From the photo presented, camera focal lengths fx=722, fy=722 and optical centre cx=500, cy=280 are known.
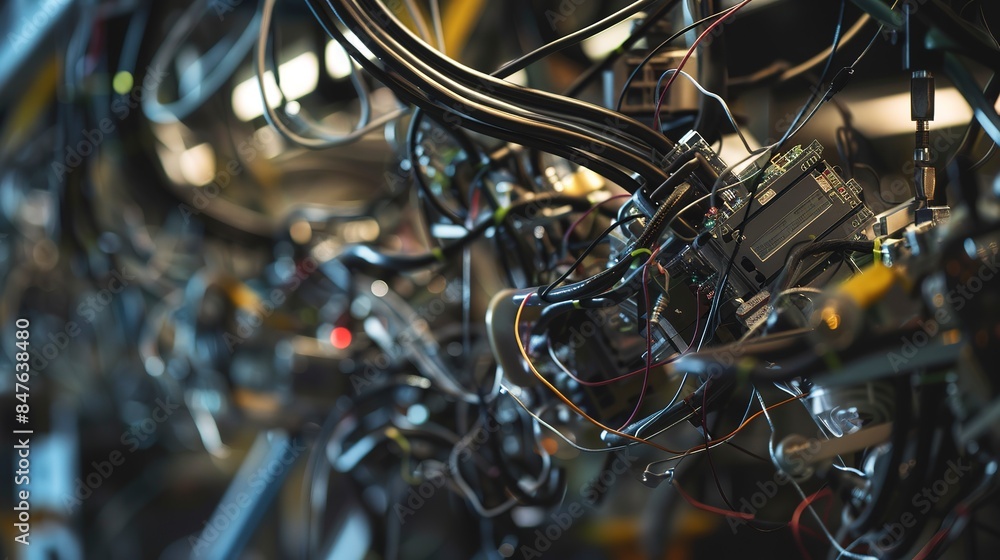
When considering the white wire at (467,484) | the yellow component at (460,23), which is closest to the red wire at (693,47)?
the white wire at (467,484)

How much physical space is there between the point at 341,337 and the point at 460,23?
1.75 ft

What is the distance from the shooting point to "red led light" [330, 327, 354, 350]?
1186 millimetres

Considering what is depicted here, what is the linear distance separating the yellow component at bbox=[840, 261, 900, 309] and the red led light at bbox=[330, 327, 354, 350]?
89 centimetres

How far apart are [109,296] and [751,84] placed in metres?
1.39

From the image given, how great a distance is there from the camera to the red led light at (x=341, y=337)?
1.19 meters

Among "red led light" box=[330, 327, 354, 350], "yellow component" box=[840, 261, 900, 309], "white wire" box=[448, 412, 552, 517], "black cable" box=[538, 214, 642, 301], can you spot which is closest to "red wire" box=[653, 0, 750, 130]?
"black cable" box=[538, 214, 642, 301]

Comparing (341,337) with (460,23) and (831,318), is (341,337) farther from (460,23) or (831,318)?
(831,318)

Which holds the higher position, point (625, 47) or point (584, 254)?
point (625, 47)

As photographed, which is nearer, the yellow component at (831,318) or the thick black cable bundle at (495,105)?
the yellow component at (831,318)

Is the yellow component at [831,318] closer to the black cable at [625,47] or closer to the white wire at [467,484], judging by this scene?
the black cable at [625,47]

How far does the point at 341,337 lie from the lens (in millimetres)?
1191

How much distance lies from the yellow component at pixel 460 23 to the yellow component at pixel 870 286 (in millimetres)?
794

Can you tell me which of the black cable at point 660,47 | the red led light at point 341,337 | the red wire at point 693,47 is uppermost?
the black cable at point 660,47

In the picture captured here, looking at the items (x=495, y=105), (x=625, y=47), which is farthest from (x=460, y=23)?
(x=495, y=105)
